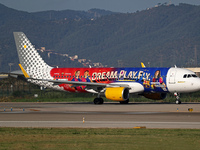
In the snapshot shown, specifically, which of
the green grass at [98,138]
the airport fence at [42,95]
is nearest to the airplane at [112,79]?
the airport fence at [42,95]

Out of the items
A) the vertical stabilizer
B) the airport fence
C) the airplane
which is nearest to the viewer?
the airplane

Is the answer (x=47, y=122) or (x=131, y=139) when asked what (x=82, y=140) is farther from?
(x=47, y=122)

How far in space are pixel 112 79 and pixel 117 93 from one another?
3.84 m

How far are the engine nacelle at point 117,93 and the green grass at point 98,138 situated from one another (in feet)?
81.9

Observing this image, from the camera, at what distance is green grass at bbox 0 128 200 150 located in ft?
62.2

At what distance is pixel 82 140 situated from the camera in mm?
20750

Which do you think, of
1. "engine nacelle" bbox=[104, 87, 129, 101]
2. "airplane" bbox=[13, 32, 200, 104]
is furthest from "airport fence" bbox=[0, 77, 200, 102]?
"engine nacelle" bbox=[104, 87, 129, 101]

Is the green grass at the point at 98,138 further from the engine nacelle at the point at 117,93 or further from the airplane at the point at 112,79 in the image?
the airplane at the point at 112,79

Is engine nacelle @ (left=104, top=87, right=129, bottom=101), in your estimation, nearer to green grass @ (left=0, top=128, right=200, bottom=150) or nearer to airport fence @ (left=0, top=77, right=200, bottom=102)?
airport fence @ (left=0, top=77, right=200, bottom=102)

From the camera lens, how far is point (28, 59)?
59.5 m

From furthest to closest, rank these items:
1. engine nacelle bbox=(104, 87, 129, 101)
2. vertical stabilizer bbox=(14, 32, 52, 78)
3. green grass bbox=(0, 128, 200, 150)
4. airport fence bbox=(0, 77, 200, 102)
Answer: airport fence bbox=(0, 77, 200, 102), vertical stabilizer bbox=(14, 32, 52, 78), engine nacelle bbox=(104, 87, 129, 101), green grass bbox=(0, 128, 200, 150)

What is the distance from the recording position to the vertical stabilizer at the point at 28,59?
5928cm

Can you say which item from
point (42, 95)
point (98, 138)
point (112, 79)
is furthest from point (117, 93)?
point (98, 138)

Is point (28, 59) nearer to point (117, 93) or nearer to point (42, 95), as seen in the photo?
point (42, 95)
